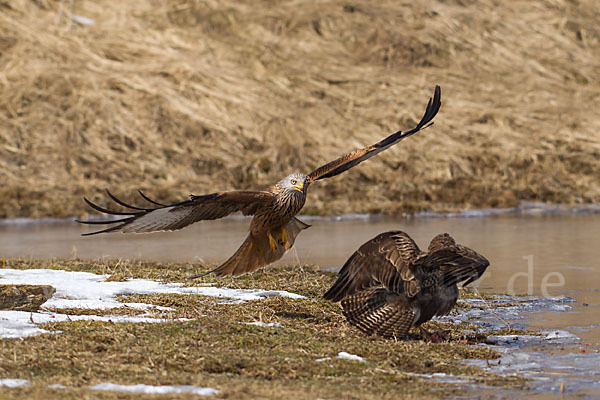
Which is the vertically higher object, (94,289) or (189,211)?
(189,211)

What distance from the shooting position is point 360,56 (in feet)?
107

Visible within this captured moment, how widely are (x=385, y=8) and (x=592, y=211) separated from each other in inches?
656

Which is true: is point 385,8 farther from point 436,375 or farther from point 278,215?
point 436,375

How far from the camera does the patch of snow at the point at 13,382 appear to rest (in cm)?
501

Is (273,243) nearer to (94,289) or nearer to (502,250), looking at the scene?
(94,289)

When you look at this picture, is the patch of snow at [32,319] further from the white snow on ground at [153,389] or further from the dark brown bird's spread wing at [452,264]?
the dark brown bird's spread wing at [452,264]

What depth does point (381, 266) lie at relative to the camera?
23.7 ft

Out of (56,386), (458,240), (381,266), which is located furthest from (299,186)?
(458,240)

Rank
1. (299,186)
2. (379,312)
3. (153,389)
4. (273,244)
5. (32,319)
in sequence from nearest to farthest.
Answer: (153,389) → (32,319) → (379,312) → (299,186) → (273,244)

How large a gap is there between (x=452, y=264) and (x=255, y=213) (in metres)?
2.30

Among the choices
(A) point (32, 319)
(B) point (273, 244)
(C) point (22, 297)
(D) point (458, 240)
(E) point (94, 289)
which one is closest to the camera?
(A) point (32, 319)

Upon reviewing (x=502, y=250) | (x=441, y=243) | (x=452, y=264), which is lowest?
(x=502, y=250)

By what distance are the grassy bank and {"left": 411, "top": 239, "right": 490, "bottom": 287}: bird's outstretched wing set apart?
1.86ft

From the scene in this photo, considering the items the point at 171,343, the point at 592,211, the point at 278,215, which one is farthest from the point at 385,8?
the point at 171,343
